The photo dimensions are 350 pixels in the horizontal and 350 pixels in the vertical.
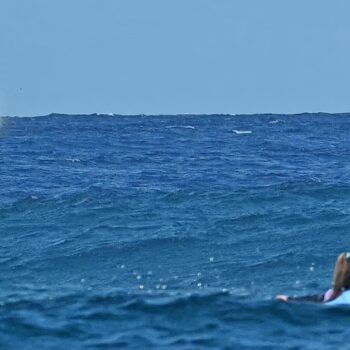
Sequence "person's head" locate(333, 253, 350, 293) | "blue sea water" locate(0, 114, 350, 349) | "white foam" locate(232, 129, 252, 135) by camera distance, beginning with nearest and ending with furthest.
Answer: "blue sea water" locate(0, 114, 350, 349), "person's head" locate(333, 253, 350, 293), "white foam" locate(232, 129, 252, 135)

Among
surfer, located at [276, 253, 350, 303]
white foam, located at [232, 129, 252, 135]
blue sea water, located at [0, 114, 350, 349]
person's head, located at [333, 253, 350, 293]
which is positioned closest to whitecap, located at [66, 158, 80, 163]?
blue sea water, located at [0, 114, 350, 349]

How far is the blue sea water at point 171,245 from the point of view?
31.5ft

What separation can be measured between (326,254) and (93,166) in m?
11.0

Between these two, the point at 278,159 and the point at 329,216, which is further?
the point at 278,159

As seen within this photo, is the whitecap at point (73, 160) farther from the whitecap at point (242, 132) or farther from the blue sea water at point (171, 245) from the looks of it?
the whitecap at point (242, 132)

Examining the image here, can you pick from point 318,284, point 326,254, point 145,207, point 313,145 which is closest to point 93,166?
point 145,207

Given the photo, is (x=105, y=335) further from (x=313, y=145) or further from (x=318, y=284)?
(x=313, y=145)

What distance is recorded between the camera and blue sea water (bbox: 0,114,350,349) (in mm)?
9594

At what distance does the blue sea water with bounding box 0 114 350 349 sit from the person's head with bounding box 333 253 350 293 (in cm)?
29

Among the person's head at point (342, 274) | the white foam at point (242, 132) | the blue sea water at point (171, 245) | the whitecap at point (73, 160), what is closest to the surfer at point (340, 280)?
the person's head at point (342, 274)

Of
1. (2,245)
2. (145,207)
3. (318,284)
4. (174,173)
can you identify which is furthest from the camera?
(174,173)

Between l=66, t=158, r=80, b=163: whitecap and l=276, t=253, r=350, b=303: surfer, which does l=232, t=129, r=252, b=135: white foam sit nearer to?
l=66, t=158, r=80, b=163: whitecap

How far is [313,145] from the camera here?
2991 centimetres

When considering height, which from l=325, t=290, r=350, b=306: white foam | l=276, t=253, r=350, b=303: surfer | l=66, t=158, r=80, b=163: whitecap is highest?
l=66, t=158, r=80, b=163: whitecap
